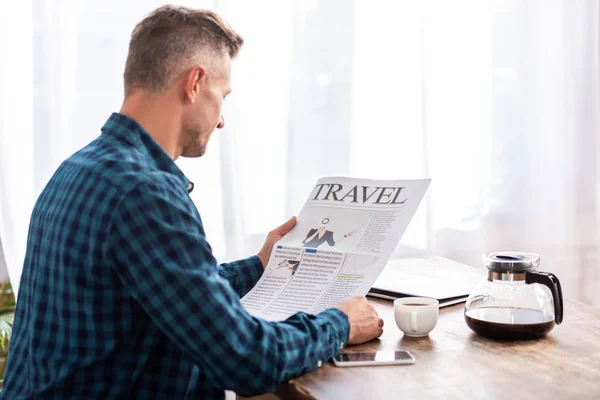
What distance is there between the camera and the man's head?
1302 mm

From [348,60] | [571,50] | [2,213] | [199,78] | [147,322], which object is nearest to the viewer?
[147,322]

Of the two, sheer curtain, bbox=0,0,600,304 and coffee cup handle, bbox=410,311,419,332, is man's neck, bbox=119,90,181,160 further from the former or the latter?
sheer curtain, bbox=0,0,600,304

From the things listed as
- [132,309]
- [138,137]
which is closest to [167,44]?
[138,137]

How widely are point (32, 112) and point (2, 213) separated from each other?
32 centimetres

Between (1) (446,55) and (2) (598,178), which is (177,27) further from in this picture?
(2) (598,178)

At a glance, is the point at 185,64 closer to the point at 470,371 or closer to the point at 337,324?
the point at 337,324

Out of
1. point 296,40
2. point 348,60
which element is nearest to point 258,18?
point 296,40

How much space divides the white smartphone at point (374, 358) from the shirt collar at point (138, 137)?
383 millimetres

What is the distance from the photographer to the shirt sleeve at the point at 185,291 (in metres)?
1.04

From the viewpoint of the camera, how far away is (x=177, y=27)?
4.36 ft

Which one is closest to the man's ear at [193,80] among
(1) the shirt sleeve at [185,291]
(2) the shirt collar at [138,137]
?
(2) the shirt collar at [138,137]

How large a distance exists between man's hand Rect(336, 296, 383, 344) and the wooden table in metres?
0.02

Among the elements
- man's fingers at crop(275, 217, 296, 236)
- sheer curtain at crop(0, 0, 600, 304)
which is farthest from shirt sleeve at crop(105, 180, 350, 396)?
sheer curtain at crop(0, 0, 600, 304)

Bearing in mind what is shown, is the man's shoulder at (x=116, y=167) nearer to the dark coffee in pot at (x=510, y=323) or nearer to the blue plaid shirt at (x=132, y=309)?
the blue plaid shirt at (x=132, y=309)
